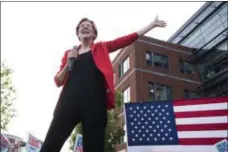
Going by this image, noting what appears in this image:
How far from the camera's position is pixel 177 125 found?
175 inches

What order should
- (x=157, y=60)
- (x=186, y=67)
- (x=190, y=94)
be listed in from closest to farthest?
(x=157, y=60) → (x=190, y=94) → (x=186, y=67)

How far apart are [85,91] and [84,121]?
234mm

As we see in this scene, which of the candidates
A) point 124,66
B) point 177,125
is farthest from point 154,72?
point 177,125

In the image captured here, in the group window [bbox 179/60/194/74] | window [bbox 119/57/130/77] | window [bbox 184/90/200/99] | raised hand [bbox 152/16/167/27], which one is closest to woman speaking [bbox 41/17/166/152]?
raised hand [bbox 152/16/167/27]

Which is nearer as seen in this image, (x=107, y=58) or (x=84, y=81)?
Answer: (x=84, y=81)

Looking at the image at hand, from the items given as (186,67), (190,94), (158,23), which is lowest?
(158,23)

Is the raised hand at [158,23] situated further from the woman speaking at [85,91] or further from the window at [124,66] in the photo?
the window at [124,66]

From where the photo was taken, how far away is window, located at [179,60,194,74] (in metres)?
32.2

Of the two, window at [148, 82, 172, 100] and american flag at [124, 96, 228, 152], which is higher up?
window at [148, 82, 172, 100]

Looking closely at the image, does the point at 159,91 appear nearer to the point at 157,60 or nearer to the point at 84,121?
the point at 157,60

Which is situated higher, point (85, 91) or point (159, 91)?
point (159, 91)

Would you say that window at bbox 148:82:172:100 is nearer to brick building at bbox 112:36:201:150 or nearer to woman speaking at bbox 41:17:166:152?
brick building at bbox 112:36:201:150

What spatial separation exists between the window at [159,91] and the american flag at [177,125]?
2418cm

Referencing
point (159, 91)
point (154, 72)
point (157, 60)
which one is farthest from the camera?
point (157, 60)
